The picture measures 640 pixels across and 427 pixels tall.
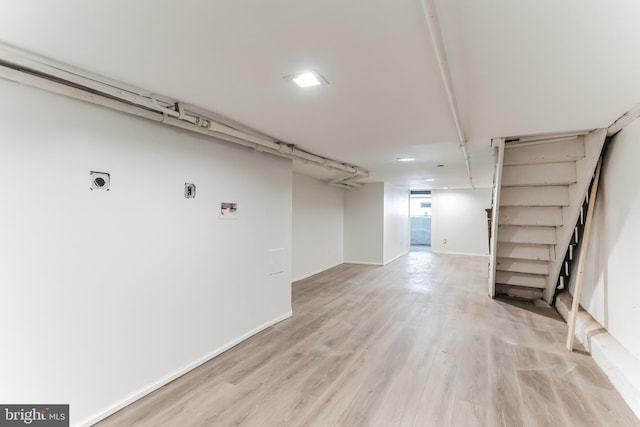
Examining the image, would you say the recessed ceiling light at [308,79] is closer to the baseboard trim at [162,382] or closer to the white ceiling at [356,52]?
the white ceiling at [356,52]

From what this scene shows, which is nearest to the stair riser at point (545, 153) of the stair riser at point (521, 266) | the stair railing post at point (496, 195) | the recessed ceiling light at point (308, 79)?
the stair railing post at point (496, 195)

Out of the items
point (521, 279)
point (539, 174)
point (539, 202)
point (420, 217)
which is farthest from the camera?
point (420, 217)

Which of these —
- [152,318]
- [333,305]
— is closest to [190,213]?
[152,318]

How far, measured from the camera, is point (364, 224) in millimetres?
8219

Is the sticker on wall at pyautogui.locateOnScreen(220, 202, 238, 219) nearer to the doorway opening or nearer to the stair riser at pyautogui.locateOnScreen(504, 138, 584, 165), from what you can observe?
the stair riser at pyautogui.locateOnScreen(504, 138, 584, 165)

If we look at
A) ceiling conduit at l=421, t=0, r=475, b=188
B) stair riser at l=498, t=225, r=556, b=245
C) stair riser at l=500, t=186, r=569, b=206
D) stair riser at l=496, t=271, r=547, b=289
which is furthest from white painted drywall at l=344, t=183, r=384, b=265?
ceiling conduit at l=421, t=0, r=475, b=188

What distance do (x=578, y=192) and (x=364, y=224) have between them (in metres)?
5.12

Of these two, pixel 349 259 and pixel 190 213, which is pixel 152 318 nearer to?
pixel 190 213

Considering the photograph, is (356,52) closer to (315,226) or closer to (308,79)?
(308,79)

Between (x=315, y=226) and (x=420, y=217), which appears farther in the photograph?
(x=420, y=217)

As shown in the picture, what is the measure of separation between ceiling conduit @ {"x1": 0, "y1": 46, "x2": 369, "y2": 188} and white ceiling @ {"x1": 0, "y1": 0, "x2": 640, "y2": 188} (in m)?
0.09

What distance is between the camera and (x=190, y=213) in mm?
2730

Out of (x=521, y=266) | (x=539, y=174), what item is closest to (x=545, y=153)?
(x=539, y=174)

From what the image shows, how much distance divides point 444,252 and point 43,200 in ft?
33.7
